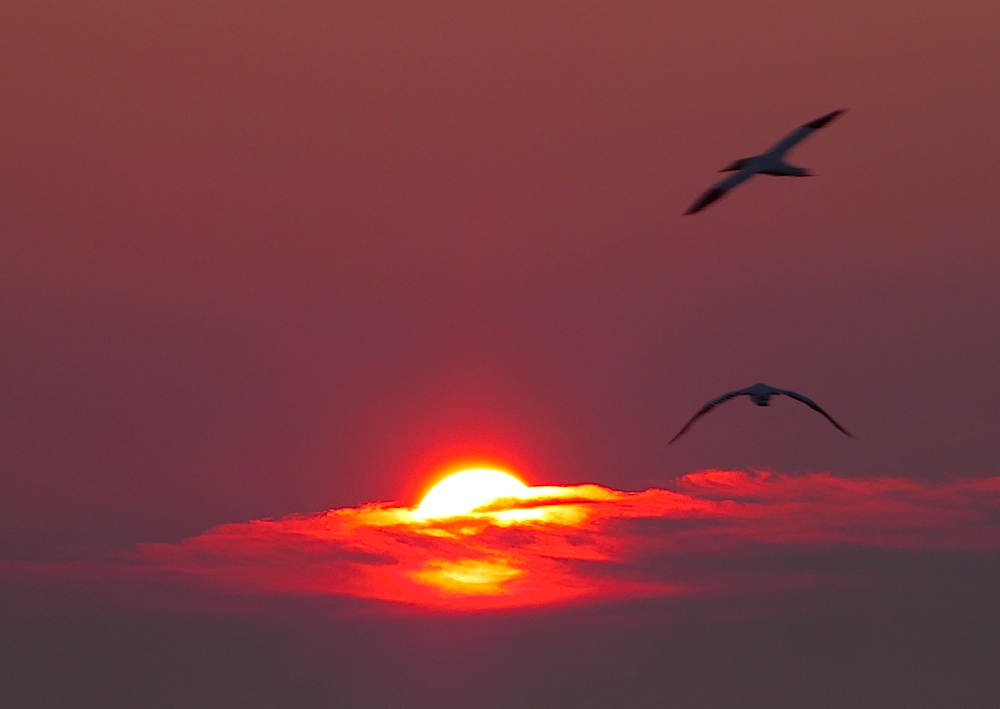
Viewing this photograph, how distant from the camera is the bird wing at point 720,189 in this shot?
8138cm

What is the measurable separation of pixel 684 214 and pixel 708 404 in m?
30.9

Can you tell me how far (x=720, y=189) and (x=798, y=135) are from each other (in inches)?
483

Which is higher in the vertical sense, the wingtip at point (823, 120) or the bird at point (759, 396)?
the wingtip at point (823, 120)

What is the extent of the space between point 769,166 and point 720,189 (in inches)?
232

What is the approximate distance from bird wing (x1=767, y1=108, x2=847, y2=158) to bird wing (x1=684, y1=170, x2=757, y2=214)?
412cm

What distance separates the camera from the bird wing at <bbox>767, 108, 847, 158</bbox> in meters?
88.8

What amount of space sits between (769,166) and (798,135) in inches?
253

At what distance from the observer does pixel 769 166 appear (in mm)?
88125

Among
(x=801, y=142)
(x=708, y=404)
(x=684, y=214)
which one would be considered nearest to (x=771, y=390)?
(x=708, y=404)

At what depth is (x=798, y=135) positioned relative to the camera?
93438 mm

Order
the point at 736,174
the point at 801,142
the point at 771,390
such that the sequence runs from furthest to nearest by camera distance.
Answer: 1. the point at 771,390
2. the point at 801,142
3. the point at 736,174

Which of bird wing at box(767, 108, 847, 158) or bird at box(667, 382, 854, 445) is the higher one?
bird wing at box(767, 108, 847, 158)

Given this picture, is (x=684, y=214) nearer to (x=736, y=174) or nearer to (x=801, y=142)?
(x=736, y=174)

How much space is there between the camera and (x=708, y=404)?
103 meters
